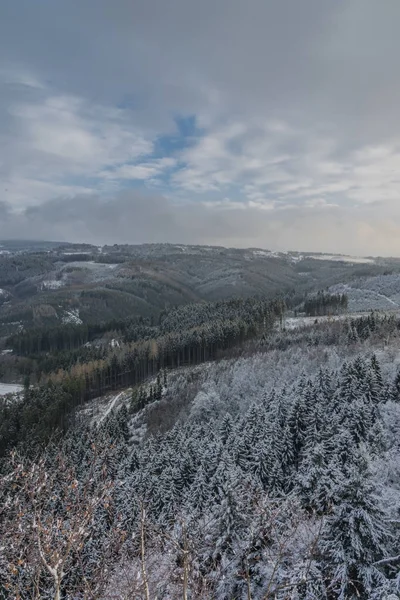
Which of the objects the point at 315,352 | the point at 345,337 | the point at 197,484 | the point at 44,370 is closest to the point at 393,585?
the point at 197,484

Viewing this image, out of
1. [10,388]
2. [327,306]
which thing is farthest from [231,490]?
[327,306]

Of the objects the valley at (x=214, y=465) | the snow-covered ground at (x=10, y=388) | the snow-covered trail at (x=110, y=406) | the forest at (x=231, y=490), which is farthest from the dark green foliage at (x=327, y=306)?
the snow-covered ground at (x=10, y=388)

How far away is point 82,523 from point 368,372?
5267 cm

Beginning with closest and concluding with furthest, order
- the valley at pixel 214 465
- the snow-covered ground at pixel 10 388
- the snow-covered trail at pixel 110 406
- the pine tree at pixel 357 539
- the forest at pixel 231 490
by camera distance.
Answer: the forest at pixel 231 490, the valley at pixel 214 465, the pine tree at pixel 357 539, the snow-covered trail at pixel 110 406, the snow-covered ground at pixel 10 388

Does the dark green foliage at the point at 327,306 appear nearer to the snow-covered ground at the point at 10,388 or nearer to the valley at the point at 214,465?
the valley at the point at 214,465

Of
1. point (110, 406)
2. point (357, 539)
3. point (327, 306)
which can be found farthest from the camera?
point (327, 306)

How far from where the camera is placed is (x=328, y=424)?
144 ft

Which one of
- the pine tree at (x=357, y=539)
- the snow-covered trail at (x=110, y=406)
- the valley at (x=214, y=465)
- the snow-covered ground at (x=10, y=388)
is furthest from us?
the snow-covered ground at (x=10, y=388)

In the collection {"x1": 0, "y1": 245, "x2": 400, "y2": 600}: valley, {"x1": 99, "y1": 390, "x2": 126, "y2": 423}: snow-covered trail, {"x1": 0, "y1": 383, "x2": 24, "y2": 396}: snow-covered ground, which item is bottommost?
{"x1": 0, "y1": 383, "x2": 24, "y2": 396}: snow-covered ground

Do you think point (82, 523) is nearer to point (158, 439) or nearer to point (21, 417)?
point (158, 439)

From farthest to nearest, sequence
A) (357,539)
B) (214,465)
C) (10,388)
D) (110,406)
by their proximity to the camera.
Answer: (10,388), (110,406), (214,465), (357,539)

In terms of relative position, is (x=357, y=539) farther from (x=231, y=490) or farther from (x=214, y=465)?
(x=214, y=465)

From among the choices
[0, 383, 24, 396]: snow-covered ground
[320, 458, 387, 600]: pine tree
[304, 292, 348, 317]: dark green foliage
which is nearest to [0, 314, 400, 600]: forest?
[320, 458, 387, 600]: pine tree

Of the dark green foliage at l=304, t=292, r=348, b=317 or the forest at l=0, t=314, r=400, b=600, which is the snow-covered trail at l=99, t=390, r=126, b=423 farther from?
the dark green foliage at l=304, t=292, r=348, b=317
